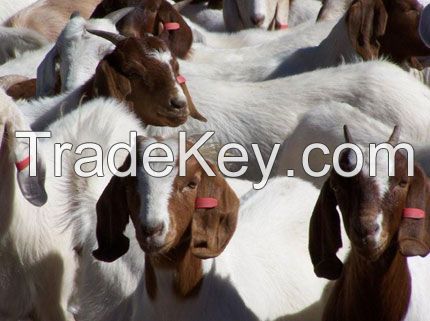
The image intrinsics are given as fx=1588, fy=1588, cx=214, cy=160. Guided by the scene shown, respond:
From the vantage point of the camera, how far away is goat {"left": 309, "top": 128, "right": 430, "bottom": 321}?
4.77 m

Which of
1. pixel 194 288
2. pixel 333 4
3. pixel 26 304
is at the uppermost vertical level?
pixel 194 288

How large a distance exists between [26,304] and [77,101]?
130 centimetres

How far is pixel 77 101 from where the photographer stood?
6.89m

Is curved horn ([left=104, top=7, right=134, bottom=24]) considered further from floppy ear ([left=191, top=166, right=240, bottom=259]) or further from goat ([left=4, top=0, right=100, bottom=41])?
floppy ear ([left=191, top=166, right=240, bottom=259])

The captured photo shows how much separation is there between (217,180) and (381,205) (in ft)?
2.00

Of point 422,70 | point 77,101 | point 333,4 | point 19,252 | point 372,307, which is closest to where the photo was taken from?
point 372,307

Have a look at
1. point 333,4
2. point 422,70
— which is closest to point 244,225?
point 422,70

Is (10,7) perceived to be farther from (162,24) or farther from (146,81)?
(146,81)

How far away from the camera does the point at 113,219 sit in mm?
5191

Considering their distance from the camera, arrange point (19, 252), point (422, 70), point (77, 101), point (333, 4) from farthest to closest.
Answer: point (333, 4) → point (422, 70) → point (77, 101) → point (19, 252)

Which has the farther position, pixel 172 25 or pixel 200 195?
pixel 172 25

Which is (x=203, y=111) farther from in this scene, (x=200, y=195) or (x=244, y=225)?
(x=200, y=195)

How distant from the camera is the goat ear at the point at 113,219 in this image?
518cm

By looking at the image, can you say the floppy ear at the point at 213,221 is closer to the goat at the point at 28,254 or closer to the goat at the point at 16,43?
the goat at the point at 28,254
